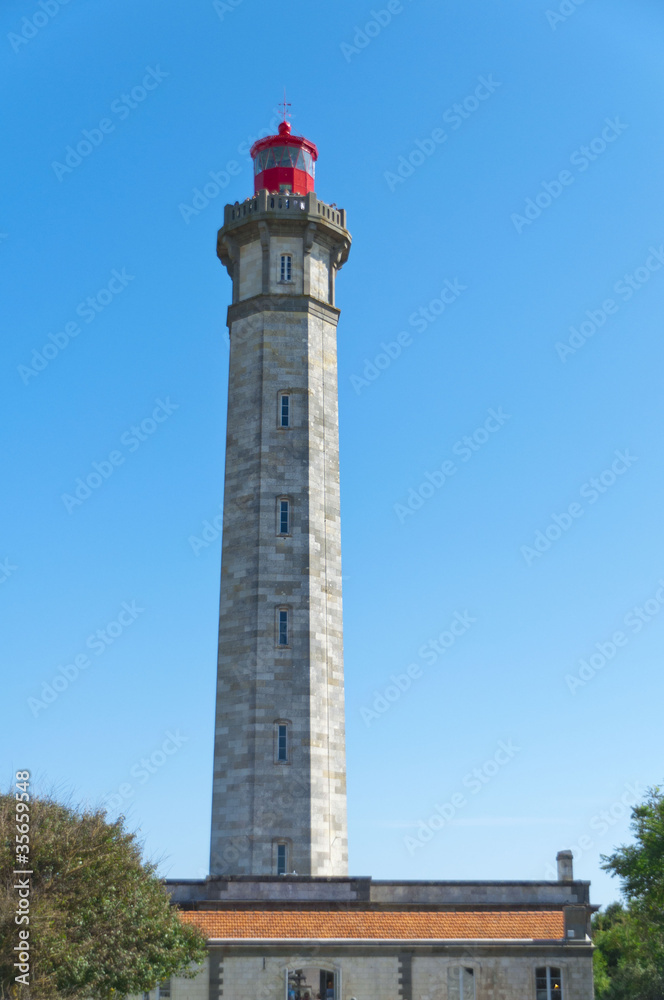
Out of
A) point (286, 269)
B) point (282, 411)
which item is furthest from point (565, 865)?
point (286, 269)

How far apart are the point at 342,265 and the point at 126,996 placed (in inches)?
1119

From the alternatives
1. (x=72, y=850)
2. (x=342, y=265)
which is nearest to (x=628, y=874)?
(x=72, y=850)

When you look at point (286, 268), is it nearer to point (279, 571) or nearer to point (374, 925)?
point (279, 571)

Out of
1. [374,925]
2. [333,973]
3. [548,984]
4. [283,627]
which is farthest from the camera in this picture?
[283,627]

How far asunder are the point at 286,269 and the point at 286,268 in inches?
2.1

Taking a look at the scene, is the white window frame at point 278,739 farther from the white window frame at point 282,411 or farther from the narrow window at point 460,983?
the white window frame at point 282,411

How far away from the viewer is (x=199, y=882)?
3447cm

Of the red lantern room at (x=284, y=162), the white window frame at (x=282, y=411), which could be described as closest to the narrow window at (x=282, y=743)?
the white window frame at (x=282, y=411)

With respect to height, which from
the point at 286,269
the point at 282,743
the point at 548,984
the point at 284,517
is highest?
the point at 286,269

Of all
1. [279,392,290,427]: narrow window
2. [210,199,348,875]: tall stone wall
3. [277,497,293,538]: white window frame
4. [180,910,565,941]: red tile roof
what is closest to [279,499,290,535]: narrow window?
[277,497,293,538]: white window frame

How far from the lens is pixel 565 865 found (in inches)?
1430

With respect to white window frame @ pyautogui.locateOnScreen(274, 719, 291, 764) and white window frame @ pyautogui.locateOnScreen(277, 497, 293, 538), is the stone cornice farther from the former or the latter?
white window frame @ pyautogui.locateOnScreen(274, 719, 291, 764)

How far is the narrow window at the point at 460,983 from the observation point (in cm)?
3173

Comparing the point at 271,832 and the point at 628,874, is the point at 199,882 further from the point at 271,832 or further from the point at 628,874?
the point at 628,874
